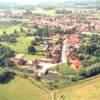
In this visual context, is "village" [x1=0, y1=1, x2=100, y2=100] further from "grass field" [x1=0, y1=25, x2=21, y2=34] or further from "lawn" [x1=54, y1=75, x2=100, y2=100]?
"grass field" [x1=0, y1=25, x2=21, y2=34]

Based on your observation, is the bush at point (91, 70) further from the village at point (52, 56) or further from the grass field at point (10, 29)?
the grass field at point (10, 29)

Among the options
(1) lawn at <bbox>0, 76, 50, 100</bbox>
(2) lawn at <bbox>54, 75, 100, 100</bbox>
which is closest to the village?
(2) lawn at <bbox>54, 75, 100, 100</bbox>

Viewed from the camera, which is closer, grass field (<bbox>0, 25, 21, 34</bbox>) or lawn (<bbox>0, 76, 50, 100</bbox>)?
lawn (<bbox>0, 76, 50, 100</bbox>)

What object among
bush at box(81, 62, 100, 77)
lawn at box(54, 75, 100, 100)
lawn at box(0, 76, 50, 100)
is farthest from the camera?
bush at box(81, 62, 100, 77)

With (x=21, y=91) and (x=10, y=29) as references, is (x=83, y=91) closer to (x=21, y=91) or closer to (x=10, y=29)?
(x=21, y=91)

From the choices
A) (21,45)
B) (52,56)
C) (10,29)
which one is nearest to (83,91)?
(52,56)

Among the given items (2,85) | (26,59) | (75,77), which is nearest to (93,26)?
(26,59)
